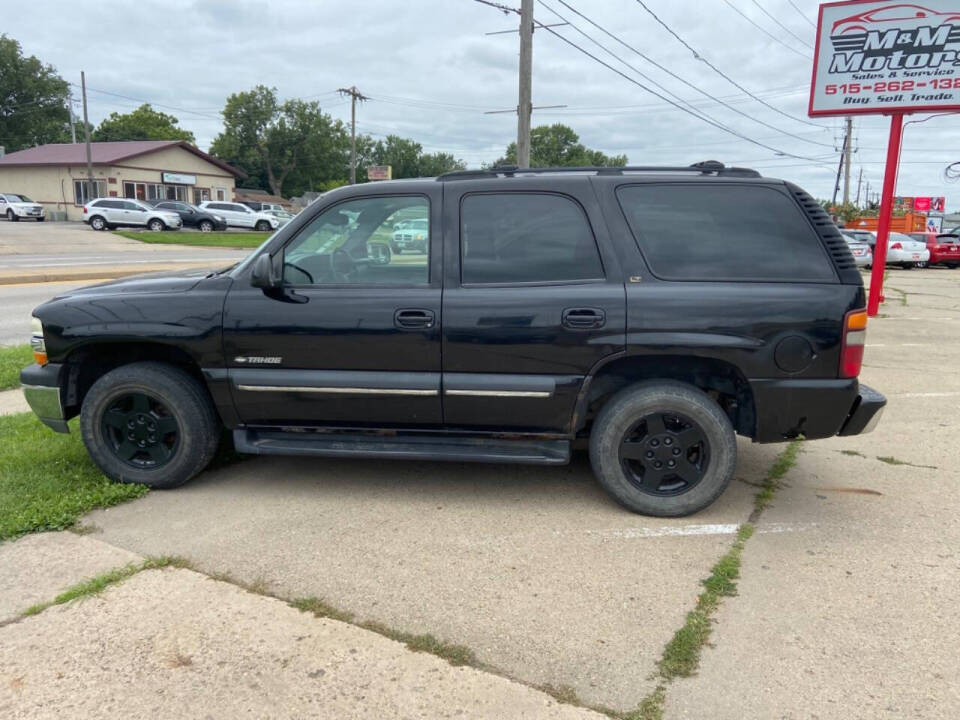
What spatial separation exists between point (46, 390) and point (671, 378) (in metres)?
3.56

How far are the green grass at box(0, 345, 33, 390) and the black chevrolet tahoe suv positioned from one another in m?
3.00

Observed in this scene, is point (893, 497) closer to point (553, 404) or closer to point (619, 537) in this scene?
point (619, 537)

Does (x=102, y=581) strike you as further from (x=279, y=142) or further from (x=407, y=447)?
(x=279, y=142)

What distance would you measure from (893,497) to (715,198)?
2.11 metres

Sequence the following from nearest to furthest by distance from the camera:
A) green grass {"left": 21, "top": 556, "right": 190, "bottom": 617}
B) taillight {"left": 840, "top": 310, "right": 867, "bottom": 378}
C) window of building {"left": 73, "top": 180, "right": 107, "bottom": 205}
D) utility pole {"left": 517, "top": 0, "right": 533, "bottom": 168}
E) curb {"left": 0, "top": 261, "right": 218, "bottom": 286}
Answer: green grass {"left": 21, "top": 556, "right": 190, "bottom": 617} < taillight {"left": 840, "top": 310, "right": 867, "bottom": 378} < curb {"left": 0, "top": 261, "right": 218, "bottom": 286} < utility pole {"left": 517, "top": 0, "right": 533, "bottom": 168} < window of building {"left": 73, "top": 180, "right": 107, "bottom": 205}

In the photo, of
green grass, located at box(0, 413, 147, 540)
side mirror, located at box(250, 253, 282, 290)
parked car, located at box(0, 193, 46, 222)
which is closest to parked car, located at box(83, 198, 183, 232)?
parked car, located at box(0, 193, 46, 222)

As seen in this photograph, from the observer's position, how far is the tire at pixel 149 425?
4176 millimetres

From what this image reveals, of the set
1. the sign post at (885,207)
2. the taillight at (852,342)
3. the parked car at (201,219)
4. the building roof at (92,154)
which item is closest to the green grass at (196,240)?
the parked car at (201,219)

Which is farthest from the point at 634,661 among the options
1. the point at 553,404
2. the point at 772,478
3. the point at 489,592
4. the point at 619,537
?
the point at 772,478

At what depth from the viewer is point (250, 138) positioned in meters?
82.3

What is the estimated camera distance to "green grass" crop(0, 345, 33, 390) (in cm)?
672

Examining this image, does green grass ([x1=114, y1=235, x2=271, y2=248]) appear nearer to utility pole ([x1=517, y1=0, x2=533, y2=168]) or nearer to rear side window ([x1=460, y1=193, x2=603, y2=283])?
utility pole ([x1=517, y1=0, x2=533, y2=168])

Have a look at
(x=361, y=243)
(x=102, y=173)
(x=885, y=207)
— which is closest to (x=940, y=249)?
(x=885, y=207)

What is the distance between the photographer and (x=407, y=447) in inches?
160
